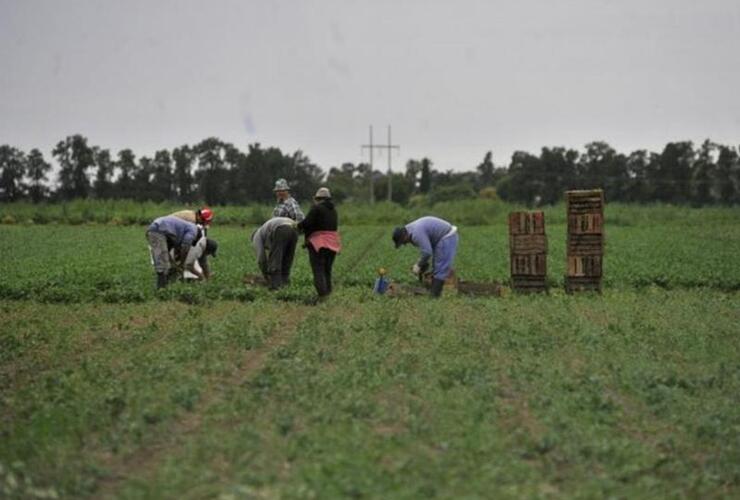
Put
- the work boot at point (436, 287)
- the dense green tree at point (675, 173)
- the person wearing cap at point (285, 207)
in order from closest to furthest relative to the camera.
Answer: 1. the work boot at point (436, 287)
2. the person wearing cap at point (285, 207)
3. the dense green tree at point (675, 173)

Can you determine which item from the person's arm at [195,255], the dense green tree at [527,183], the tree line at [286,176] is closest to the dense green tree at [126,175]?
the tree line at [286,176]

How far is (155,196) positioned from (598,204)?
8499 centimetres

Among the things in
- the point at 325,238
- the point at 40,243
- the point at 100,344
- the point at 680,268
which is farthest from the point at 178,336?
the point at 40,243

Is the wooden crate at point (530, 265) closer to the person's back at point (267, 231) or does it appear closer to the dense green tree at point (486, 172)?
the person's back at point (267, 231)

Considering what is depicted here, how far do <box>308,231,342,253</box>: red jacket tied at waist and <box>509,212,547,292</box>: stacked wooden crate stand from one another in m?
3.61

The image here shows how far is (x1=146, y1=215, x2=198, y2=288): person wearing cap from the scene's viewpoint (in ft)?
53.8

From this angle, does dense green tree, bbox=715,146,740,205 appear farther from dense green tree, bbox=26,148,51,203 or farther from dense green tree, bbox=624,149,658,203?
dense green tree, bbox=26,148,51,203

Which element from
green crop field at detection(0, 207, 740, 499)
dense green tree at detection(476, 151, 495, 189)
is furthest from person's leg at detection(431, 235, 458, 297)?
dense green tree at detection(476, 151, 495, 189)

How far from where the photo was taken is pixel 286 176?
91.9 meters

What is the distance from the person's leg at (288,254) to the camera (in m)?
15.9

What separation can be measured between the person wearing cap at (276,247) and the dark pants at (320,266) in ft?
2.57

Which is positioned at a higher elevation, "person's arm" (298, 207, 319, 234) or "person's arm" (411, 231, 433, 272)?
"person's arm" (298, 207, 319, 234)

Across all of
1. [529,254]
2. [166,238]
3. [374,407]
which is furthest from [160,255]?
[374,407]

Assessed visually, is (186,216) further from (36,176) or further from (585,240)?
(36,176)
